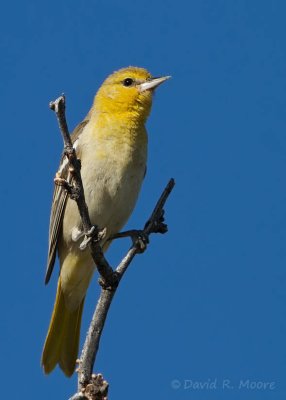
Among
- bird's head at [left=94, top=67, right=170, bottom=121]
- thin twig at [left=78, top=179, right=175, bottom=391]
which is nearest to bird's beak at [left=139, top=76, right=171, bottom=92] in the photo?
bird's head at [left=94, top=67, right=170, bottom=121]

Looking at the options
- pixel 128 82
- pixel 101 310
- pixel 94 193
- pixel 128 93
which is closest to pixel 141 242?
pixel 101 310

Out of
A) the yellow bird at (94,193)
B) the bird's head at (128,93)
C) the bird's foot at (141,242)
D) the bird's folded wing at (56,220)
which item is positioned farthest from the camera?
the bird's head at (128,93)

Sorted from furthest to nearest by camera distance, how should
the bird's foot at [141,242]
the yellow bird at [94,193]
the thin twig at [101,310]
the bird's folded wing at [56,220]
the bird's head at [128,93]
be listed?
1. the bird's head at [128,93]
2. the bird's folded wing at [56,220]
3. the yellow bird at [94,193]
4. the bird's foot at [141,242]
5. the thin twig at [101,310]

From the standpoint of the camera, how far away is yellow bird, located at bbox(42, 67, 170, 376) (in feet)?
16.5

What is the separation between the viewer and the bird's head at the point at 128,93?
5.54m

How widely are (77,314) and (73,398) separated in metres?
2.36

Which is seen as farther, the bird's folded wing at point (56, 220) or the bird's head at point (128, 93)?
the bird's head at point (128, 93)

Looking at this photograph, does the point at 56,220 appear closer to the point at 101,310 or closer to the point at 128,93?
the point at 128,93

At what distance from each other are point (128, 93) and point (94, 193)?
3.64 ft

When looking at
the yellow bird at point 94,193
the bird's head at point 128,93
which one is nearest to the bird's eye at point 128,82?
the bird's head at point 128,93

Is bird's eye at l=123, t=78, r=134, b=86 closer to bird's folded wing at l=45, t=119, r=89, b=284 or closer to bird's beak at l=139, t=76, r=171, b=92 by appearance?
bird's beak at l=139, t=76, r=171, b=92

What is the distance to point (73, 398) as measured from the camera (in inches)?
123

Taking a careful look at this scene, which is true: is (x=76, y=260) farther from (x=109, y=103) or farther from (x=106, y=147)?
(x=109, y=103)

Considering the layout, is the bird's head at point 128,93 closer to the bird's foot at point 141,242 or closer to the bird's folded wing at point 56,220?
the bird's folded wing at point 56,220
